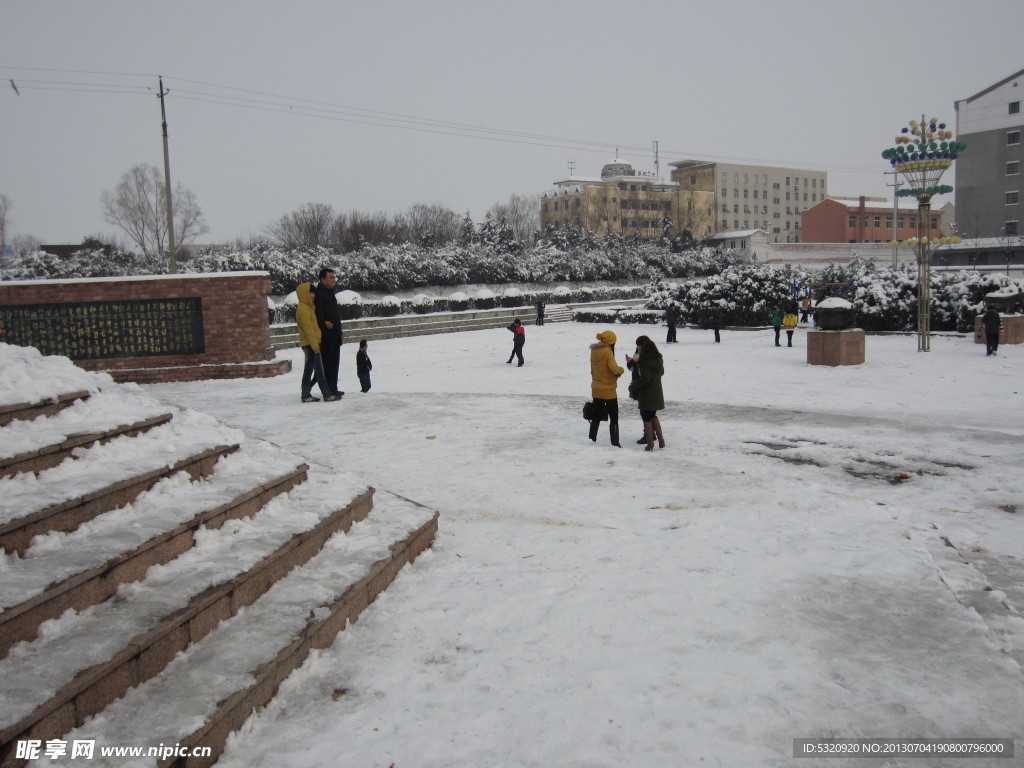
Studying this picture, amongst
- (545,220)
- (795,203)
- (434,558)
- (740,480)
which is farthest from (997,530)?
(795,203)

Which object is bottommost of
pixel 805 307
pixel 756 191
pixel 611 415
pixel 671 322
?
pixel 611 415

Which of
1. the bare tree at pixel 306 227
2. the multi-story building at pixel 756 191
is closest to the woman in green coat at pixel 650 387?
the bare tree at pixel 306 227

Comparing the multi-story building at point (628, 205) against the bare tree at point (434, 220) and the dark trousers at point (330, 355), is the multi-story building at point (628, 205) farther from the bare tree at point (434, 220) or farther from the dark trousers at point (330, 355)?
the dark trousers at point (330, 355)

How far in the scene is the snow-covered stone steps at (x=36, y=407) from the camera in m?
4.63

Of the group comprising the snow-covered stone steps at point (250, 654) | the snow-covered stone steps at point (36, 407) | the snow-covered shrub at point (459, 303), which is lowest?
the snow-covered stone steps at point (250, 654)

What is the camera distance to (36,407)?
15.9 feet

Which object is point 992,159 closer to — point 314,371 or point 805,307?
point 805,307

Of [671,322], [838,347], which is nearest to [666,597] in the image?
[838,347]

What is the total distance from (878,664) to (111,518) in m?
4.04

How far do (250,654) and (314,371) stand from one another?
26.3 feet

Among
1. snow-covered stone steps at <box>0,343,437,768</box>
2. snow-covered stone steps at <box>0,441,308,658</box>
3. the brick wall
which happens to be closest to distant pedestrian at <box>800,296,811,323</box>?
the brick wall

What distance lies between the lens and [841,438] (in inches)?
343

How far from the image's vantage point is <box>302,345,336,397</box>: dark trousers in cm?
1078

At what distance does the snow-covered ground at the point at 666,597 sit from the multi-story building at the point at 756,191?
96626mm
